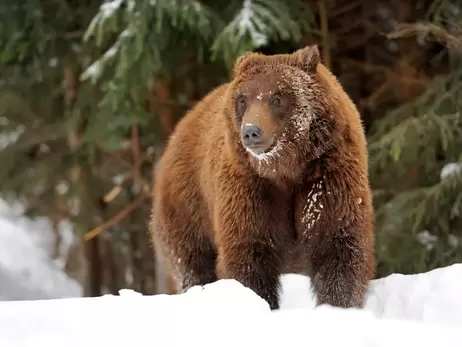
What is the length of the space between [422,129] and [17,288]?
350 inches

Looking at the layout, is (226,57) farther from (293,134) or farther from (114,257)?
(114,257)

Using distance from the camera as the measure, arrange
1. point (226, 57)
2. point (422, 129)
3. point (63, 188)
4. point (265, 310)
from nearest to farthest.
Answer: point (265, 310), point (422, 129), point (226, 57), point (63, 188)

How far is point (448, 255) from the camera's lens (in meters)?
7.93

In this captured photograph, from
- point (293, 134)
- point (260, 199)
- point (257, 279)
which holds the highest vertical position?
point (293, 134)

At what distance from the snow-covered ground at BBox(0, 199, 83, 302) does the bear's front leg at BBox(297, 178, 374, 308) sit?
8.78 m

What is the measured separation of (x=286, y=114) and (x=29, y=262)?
A: 12.5 m

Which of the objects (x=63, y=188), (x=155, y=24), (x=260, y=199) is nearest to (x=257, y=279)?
(x=260, y=199)

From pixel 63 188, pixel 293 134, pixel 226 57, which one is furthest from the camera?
pixel 63 188

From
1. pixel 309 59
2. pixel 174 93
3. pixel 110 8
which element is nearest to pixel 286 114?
pixel 309 59

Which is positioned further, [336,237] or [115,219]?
[115,219]

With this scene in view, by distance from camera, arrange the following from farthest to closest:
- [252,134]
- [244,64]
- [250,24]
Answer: [250,24] < [244,64] < [252,134]

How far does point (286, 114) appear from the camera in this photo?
4.86 meters

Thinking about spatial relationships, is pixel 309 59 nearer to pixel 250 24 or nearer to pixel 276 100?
pixel 276 100

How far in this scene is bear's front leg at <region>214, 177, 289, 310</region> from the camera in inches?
199
